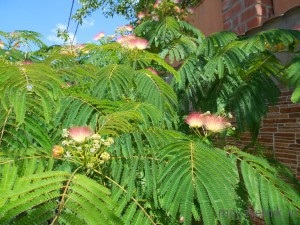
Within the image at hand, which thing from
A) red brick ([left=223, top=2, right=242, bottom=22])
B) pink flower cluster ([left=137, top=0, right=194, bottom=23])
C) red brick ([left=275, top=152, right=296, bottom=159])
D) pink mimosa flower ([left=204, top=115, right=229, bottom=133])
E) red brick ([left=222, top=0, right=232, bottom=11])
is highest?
red brick ([left=222, top=0, right=232, bottom=11])

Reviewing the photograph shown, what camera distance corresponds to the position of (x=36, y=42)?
10.2 feet

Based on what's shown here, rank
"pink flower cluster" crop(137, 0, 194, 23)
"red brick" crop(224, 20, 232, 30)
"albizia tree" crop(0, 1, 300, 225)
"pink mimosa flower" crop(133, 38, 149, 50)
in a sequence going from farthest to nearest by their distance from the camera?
"red brick" crop(224, 20, 232, 30) < "pink flower cluster" crop(137, 0, 194, 23) < "pink mimosa flower" crop(133, 38, 149, 50) < "albizia tree" crop(0, 1, 300, 225)

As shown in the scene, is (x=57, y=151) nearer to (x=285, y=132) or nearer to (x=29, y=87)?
(x=29, y=87)

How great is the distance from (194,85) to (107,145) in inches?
53.9

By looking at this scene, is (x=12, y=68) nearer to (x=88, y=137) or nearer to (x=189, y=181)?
(x=88, y=137)

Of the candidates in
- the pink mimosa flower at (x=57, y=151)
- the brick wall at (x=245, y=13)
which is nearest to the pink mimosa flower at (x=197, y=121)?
the pink mimosa flower at (x=57, y=151)

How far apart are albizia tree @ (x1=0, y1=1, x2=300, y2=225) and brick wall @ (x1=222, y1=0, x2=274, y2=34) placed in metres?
1.76

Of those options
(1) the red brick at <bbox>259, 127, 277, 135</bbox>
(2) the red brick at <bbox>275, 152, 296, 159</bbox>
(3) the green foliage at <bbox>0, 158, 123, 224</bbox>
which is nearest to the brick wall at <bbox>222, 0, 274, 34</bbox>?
(1) the red brick at <bbox>259, 127, 277, 135</bbox>

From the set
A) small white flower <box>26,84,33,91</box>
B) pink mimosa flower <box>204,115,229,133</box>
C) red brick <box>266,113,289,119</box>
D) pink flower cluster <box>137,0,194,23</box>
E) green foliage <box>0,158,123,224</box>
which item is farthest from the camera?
red brick <box>266,113,289,119</box>

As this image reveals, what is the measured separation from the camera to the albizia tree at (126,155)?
1.13 metres

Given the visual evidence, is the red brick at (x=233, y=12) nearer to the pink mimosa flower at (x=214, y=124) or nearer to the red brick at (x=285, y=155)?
the red brick at (x=285, y=155)

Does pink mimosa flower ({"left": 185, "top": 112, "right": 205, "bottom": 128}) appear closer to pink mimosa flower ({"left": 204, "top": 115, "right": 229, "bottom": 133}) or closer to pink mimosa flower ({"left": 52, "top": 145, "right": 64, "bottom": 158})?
pink mimosa flower ({"left": 204, "top": 115, "right": 229, "bottom": 133})

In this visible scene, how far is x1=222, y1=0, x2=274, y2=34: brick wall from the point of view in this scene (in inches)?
157

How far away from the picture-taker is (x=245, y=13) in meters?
4.14
